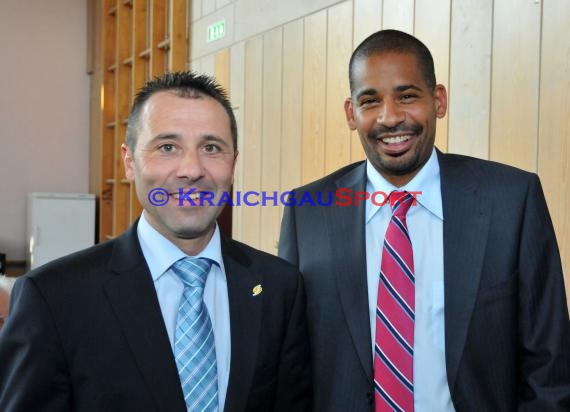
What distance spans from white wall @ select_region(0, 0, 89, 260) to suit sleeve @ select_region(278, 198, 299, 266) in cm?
565

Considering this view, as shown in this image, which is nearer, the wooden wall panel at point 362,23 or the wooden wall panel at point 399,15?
the wooden wall panel at point 399,15

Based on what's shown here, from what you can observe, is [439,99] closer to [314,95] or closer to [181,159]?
[181,159]

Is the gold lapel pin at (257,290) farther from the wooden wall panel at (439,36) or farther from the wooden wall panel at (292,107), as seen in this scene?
the wooden wall panel at (292,107)

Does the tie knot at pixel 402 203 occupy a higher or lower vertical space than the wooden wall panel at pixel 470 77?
lower

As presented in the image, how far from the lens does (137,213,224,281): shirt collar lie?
1.28 meters

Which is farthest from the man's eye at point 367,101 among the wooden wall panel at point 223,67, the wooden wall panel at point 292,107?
the wooden wall panel at point 223,67

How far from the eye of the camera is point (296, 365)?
4.62 feet

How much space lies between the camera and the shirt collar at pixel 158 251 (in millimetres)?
1282

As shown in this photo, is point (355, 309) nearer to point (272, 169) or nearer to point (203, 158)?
point (203, 158)

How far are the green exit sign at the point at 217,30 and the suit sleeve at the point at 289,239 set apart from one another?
261 centimetres

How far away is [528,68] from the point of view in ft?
6.77

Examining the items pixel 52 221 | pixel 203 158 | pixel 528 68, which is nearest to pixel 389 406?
pixel 203 158

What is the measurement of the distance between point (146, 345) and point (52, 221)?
5.41 metres

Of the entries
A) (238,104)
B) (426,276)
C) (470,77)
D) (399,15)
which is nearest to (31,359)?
(426,276)
